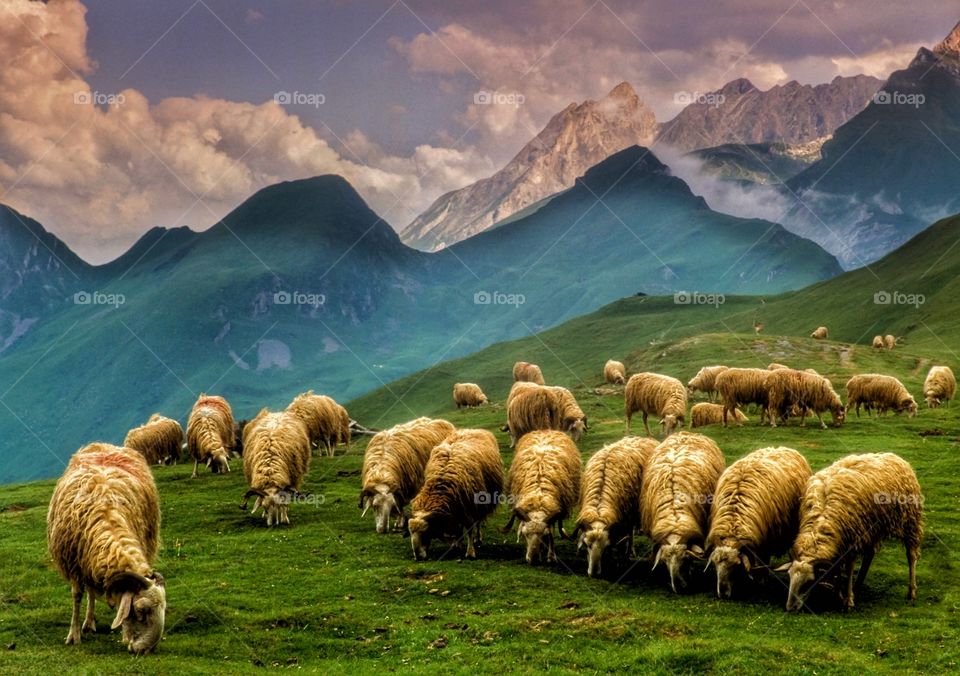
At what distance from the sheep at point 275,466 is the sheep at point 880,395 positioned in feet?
120

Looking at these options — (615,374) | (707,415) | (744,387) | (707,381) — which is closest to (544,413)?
(744,387)

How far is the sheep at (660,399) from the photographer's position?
3881 cm

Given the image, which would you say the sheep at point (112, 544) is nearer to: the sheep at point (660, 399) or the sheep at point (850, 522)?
the sheep at point (850, 522)

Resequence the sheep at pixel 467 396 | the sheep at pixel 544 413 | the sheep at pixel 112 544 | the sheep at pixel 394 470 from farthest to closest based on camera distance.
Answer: the sheep at pixel 467 396
the sheep at pixel 544 413
the sheep at pixel 394 470
the sheep at pixel 112 544

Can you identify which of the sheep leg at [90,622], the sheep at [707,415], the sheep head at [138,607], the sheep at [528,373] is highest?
the sheep at [528,373]

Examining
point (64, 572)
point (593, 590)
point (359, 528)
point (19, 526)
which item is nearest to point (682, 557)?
point (593, 590)

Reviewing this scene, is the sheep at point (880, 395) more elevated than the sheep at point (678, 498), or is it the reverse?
the sheep at point (880, 395)

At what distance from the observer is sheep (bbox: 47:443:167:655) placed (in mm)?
14219

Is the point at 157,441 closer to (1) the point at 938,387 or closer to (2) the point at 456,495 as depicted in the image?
(2) the point at 456,495

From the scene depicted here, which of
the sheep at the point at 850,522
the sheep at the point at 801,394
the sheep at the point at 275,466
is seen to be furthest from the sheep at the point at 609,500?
the sheep at the point at 801,394

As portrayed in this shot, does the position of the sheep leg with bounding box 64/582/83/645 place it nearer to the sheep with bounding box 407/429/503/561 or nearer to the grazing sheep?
the sheep with bounding box 407/429/503/561

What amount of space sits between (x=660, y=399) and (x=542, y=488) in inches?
833

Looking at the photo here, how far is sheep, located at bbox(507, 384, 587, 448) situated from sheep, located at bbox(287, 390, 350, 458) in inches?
391

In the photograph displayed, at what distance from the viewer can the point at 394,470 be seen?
2438 cm
